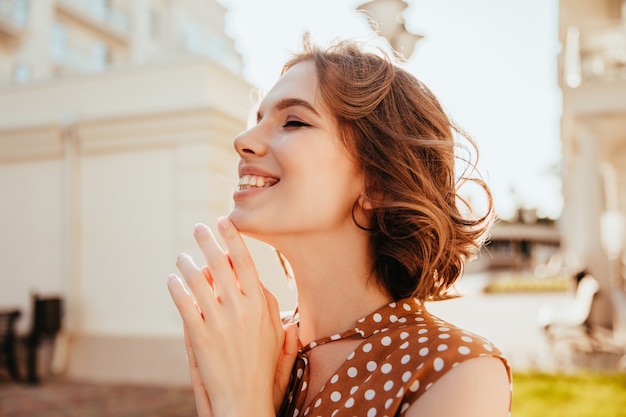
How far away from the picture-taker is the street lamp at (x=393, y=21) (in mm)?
4254

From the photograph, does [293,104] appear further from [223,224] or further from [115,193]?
[115,193]

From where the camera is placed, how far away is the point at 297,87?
1.55 m

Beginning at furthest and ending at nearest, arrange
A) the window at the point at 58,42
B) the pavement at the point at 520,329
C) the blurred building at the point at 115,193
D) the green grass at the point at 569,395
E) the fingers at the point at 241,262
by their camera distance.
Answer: the window at the point at 58,42
the pavement at the point at 520,329
the blurred building at the point at 115,193
the green grass at the point at 569,395
the fingers at the point at 241,262

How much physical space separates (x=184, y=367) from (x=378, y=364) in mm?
6649

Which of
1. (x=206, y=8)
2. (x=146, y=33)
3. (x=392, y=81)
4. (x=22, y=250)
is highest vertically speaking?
(x=206, y=8)

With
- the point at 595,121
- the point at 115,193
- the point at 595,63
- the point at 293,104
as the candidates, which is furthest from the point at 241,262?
the point at 595,63

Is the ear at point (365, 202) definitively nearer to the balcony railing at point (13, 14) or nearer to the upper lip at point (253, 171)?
the upper lip at point (253, 171)

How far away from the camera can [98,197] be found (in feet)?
27.7

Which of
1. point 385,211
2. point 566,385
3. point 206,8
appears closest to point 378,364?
point 385,211

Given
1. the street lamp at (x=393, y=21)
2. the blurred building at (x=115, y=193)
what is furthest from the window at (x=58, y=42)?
the street lamp at (x=393, y=21)

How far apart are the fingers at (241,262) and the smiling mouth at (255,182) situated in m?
0.13

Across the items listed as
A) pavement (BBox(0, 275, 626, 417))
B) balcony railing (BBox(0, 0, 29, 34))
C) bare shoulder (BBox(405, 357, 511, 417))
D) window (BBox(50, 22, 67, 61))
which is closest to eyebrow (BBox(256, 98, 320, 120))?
bare shoulder (BBox(405, 357, 511, 417))

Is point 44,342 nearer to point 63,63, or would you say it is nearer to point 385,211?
point 385,211

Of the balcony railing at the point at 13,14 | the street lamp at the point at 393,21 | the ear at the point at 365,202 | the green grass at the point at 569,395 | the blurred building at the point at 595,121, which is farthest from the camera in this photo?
the balcony railing at the point at 13,14
